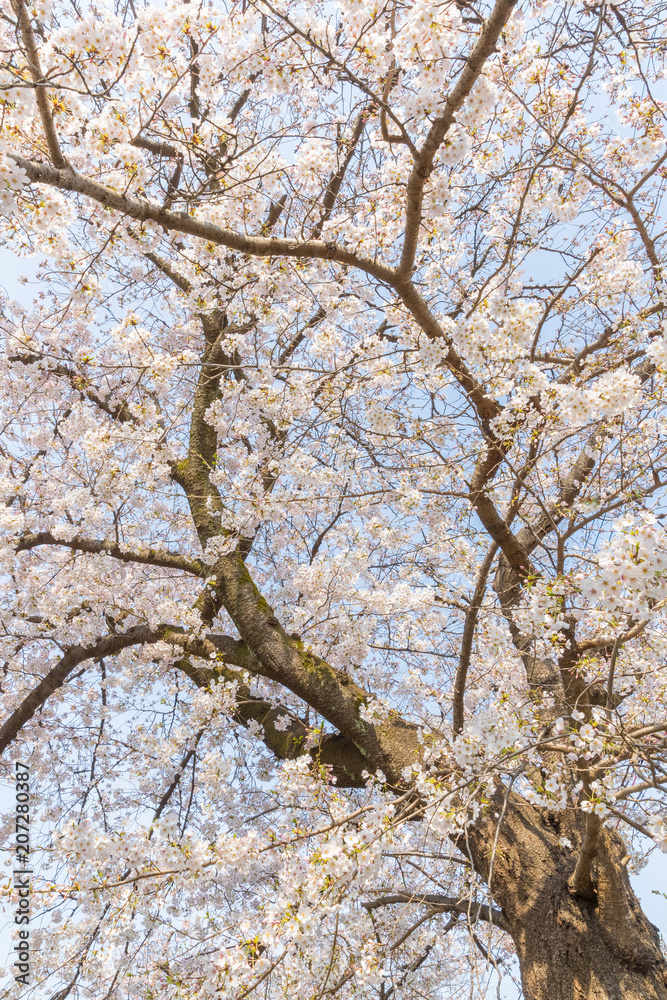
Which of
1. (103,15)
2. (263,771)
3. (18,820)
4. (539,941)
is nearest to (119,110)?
(103,15)

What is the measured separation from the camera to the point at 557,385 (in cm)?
320

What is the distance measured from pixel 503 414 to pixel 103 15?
9.54 feet

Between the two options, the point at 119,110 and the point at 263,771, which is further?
the point at 263,771

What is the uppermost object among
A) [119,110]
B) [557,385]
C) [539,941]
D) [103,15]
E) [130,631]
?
[103,15]

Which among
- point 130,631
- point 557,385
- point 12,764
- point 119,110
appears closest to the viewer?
point 119,110

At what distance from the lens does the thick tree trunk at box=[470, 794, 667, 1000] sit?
2527mm

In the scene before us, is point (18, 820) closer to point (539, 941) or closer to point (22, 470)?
point (22, 470)

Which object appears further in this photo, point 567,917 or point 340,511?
point 340,511

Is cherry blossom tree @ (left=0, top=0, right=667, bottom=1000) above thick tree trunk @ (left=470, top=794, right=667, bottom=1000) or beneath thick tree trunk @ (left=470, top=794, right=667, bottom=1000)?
above

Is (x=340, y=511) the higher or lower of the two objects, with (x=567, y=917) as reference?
higher

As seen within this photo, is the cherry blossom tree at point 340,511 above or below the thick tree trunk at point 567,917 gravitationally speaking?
above

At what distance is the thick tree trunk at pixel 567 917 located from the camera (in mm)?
2527

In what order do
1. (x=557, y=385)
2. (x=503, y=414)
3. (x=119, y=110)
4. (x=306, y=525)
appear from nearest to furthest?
(x=119, y=110), (x=503, y=414), (x=557, y=385), (x=306, y=525)

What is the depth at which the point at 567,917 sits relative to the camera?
272 cm
